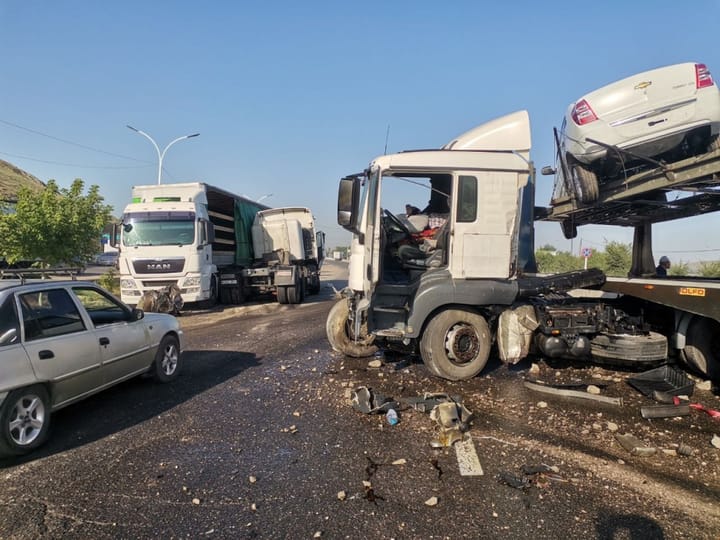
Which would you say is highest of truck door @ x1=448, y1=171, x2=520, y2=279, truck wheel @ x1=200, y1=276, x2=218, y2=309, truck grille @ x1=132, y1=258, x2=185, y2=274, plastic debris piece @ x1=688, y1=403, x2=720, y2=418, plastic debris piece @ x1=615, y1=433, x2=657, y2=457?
truck door @ x1=448, y1=171, x2=520, y2=279

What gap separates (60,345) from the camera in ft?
13.1

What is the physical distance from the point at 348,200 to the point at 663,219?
199 inches

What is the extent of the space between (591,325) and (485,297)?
1678 millimetres

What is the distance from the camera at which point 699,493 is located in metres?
3.09

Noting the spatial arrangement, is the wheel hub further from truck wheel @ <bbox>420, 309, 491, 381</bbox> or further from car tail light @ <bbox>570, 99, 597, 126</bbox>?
car tail light @ <bbox>570, 99, 597, 126</bbox>

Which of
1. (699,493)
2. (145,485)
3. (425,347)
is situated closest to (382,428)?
(425,347)

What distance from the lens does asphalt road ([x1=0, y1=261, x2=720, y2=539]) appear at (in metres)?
2.72

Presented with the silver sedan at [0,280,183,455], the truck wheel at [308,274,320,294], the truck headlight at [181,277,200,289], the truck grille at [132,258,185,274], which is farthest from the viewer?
the truck wheel at [308,274,320,294]

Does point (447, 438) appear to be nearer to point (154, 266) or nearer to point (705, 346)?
point (705, 346)

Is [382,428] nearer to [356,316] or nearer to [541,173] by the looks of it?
[356,316]

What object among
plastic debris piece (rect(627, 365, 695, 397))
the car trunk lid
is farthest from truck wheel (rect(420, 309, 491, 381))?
the car trunk lid

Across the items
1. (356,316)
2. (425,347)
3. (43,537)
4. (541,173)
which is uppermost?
(541,173)

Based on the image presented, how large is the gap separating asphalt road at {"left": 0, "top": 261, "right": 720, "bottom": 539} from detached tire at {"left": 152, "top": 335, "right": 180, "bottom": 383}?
0.76 feet

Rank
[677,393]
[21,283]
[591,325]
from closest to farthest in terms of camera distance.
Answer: [21,283], [677,393], [591,325]
